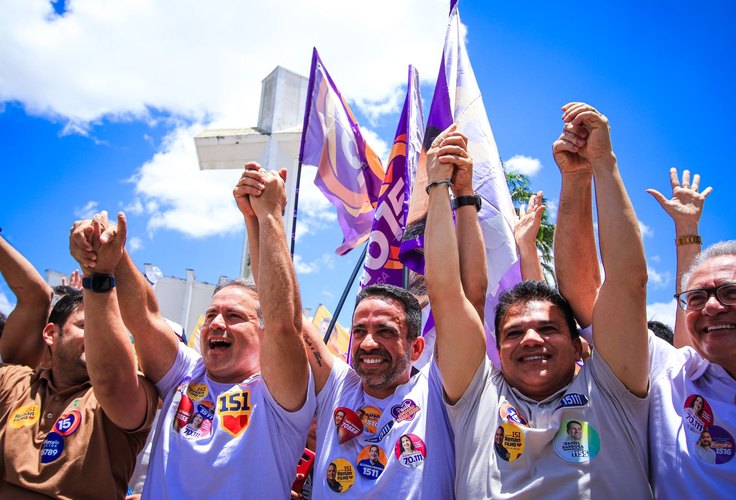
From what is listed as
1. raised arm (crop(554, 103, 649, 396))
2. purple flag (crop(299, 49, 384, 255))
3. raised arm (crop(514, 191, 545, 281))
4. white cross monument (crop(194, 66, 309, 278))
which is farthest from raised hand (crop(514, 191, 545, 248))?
white cross monument (crop(194, 66, 309, 278))

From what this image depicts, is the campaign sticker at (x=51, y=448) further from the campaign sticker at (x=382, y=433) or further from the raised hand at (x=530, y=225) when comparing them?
the raised hand at (x=530, y=225)

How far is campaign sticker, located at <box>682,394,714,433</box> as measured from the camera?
7.36 ft

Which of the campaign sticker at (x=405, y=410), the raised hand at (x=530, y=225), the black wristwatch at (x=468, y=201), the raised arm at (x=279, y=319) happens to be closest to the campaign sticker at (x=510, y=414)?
the campaign sticker at (x=405, y=410)

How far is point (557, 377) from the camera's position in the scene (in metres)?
2.55

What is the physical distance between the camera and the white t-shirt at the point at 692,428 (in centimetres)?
212

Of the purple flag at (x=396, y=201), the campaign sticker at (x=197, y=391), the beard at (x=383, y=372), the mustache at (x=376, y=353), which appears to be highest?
the purple flag at (x=396, y=201)

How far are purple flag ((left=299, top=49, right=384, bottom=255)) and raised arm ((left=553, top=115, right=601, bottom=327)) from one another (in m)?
4.23

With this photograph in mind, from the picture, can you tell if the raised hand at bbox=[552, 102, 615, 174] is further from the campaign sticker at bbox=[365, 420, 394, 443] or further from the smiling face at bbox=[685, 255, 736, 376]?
the campaign sticker at bbox=[365, 420, 394, 443]

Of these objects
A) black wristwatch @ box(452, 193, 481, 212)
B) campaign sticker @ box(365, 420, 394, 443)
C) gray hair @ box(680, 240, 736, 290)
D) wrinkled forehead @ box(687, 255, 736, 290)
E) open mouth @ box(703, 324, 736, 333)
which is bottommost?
campaign sticker @ box(365, 420, 394, 443)

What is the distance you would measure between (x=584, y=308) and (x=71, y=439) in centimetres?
264

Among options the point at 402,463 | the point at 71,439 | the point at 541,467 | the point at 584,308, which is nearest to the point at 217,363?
the point at 71,439

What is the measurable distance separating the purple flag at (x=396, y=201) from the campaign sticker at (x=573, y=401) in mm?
2472

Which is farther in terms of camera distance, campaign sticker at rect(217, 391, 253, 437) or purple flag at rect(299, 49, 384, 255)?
purple flag at rect(299, 49, 384, 255)

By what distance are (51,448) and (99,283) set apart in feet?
2.78
